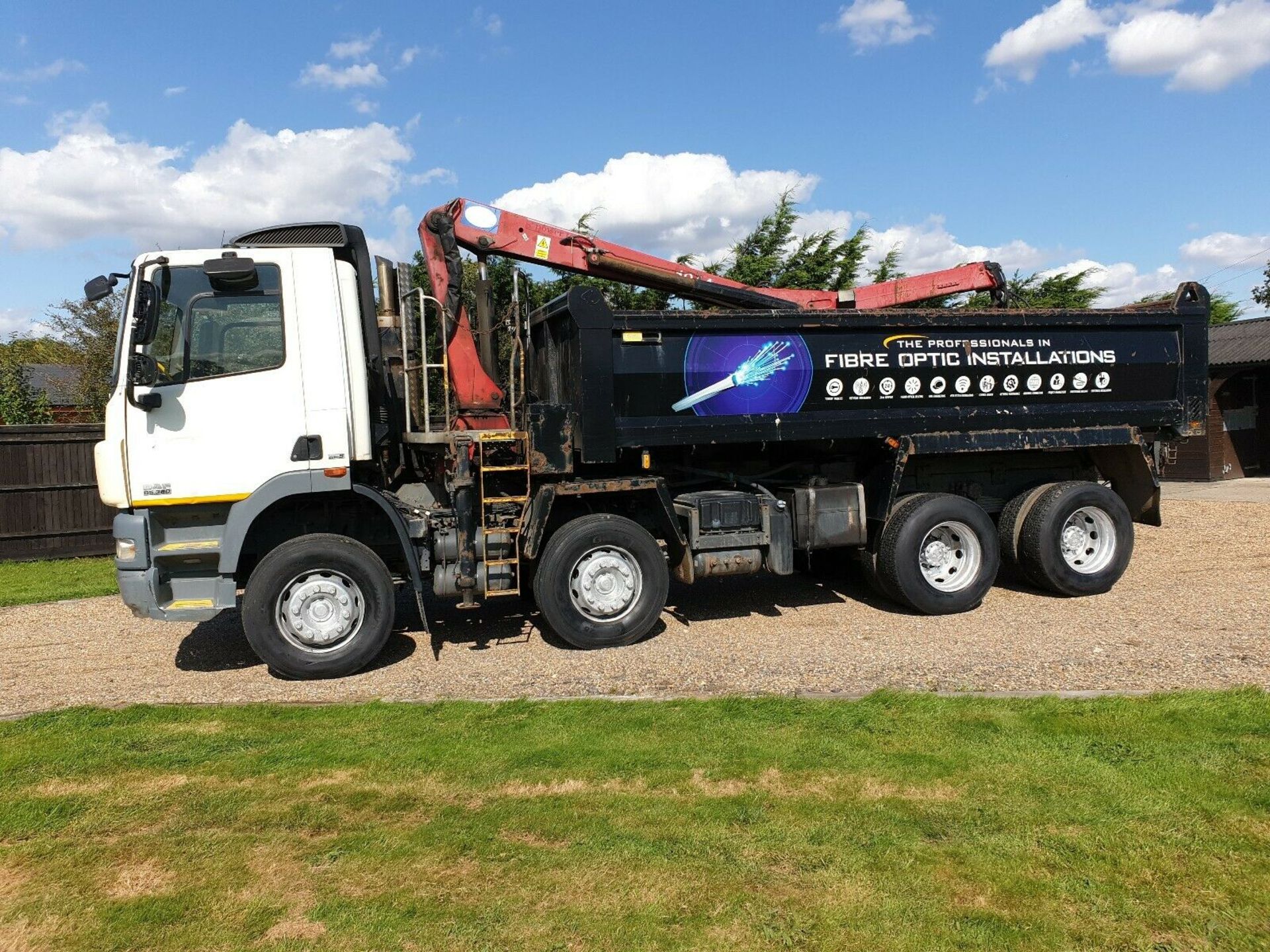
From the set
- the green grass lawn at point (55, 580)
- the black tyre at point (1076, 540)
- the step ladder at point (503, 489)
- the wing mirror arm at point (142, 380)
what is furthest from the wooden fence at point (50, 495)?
the black tyre at point (1076, 540)

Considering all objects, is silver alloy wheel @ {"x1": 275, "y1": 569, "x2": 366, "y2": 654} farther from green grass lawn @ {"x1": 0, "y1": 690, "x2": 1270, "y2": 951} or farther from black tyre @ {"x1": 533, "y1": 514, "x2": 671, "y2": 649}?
black tyre @ {"x1": 533, "y1": 514, "x2": 671, "y2": 649}

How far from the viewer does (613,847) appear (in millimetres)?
3717

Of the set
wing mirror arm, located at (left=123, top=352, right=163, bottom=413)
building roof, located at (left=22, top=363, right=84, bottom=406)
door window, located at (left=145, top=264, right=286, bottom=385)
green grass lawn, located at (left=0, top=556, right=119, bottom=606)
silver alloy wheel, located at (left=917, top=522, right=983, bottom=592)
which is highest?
building roof, located at (left=22, top=363, right=84, bottom=406)

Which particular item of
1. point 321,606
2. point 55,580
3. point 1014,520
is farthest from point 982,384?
point 55,580

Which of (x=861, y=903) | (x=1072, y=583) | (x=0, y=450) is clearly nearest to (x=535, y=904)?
(x=861, y=903)

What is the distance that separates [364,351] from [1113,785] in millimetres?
5662

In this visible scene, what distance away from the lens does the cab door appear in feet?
21.0

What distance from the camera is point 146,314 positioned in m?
6.29

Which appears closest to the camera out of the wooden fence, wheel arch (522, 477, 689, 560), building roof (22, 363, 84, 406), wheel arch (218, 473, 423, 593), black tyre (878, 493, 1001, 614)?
wheel arch (218, 473, 423, 593)

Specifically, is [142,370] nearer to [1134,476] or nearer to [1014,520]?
[1014,520]

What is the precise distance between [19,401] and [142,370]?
1277cm

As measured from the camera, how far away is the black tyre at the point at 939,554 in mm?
7848

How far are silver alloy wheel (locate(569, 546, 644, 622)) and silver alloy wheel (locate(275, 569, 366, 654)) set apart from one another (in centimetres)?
163

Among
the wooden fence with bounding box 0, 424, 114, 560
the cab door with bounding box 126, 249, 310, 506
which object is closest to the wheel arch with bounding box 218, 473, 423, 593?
the cab door with bounding box 126, 249, 310, 506
